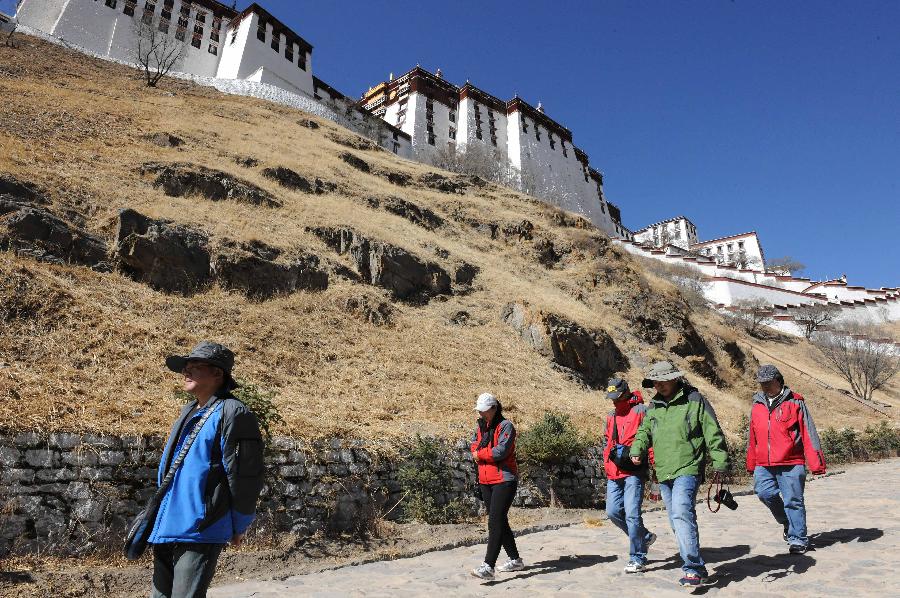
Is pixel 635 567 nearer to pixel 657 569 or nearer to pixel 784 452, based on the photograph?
pixel 657 569

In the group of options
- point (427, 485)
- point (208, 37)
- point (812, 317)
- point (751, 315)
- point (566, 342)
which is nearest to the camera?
point (427, 485)

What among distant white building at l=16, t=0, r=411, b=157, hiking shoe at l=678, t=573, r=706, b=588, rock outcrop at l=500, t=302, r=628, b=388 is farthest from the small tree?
distant white building at l=16, t=0, r=411, b=157

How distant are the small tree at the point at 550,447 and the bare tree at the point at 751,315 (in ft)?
159

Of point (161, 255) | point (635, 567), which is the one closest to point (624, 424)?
point (635, 567)

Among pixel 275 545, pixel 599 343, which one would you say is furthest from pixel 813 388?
pixel 275 545

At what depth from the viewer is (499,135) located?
68.3 m

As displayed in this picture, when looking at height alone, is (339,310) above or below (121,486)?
above

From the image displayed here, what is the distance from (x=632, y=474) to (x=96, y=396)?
7346 millimetres

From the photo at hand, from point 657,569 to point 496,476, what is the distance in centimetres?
201

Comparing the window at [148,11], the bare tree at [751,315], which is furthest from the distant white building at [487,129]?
the window at [148,11]

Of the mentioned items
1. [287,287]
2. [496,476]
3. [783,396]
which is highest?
[287,287]

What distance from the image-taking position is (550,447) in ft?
33.0

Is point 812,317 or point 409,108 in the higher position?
point 409,108

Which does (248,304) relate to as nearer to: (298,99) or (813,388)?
(813,388)
